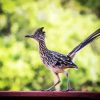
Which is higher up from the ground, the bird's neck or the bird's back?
the bird's neck

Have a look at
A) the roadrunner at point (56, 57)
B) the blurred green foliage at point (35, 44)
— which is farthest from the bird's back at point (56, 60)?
the blurred green foliage at point (35, 44)

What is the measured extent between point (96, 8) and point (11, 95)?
15.4ft

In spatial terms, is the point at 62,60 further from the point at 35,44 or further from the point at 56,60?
the point at 35,44

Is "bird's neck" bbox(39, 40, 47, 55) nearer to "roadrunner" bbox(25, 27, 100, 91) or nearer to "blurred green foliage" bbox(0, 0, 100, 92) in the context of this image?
"roadrunner" bbox(25, 27, 100, 91)

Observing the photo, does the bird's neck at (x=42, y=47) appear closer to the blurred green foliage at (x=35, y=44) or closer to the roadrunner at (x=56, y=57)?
the roadrunner at (x=56, y=57)

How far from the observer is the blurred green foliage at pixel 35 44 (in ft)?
17.1

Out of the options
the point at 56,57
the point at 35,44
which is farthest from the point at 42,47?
the point at 35,44

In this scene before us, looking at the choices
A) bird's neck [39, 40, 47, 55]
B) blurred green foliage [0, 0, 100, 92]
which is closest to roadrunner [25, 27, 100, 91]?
bird's neck [39, 40, 47, 55]

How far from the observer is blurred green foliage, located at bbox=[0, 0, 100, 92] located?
5.21 metres

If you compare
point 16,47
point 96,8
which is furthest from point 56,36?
point 96,8

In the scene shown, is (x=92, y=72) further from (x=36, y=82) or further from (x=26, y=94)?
(x=26, y=94)

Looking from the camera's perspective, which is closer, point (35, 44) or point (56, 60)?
point (56, 60)

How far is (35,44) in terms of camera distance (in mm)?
5242

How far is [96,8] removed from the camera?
6.22 m
